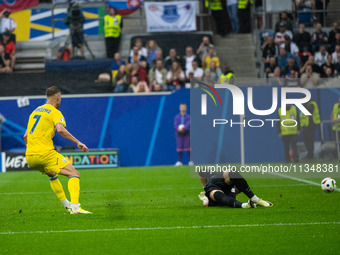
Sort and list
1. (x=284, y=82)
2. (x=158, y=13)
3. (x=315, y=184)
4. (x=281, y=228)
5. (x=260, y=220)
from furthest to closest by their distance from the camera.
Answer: (x=158, y=13) < (x=284, y=82) < (x=315, y=184) < (x=260, y=220) < (x=281, y=228)

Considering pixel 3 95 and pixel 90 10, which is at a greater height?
pixel 90 10

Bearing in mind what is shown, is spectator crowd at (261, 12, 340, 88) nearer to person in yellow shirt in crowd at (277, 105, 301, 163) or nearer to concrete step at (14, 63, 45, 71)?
person in yellow shirt in crowd at (277, 105, 301, 163)

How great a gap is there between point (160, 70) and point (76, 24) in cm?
373

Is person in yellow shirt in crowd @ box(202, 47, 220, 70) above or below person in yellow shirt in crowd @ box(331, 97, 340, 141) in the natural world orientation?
above

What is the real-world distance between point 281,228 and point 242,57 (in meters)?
19.2

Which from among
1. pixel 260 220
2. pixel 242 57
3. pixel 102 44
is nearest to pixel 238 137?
pixel 242 57

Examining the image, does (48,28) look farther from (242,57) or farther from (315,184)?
(315,184)

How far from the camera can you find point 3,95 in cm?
2403

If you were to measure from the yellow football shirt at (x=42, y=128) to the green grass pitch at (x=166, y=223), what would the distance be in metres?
1.06

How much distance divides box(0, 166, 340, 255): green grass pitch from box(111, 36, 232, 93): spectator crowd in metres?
9.41

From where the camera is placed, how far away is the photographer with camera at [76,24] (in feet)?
80.9

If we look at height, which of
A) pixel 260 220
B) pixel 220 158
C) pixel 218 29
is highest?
pixel 218 29

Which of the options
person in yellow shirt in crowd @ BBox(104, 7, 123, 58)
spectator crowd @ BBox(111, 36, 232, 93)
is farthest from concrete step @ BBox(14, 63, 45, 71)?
spectator crowd @ BBox(111, 36, 232, 93)

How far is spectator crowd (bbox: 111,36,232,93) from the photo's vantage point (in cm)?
2381
